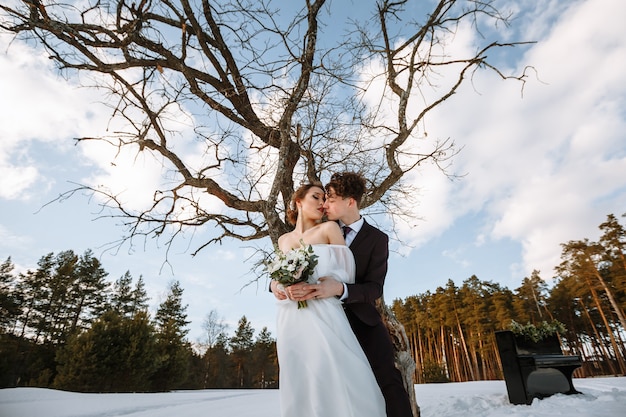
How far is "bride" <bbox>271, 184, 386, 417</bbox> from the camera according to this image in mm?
1652

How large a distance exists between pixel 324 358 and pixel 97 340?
821 inches

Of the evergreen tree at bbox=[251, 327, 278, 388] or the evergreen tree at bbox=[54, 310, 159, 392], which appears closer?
the evergreen tree at bbox=[54, 310, 159, 392]

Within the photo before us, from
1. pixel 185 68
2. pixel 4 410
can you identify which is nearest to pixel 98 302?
pixel 4 410

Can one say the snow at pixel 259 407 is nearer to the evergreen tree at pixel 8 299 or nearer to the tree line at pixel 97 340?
the tree line at pixel 97 340

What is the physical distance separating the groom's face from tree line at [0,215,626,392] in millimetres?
16554

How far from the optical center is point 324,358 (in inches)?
68.2

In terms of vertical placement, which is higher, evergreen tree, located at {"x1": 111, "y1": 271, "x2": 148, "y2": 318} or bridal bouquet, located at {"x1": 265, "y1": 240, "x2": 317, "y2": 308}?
evergreen tree, located at {"x1": 111, "y1": 271, "x2": 148, "y2": 318}

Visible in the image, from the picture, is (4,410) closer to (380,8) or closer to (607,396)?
(380,8)

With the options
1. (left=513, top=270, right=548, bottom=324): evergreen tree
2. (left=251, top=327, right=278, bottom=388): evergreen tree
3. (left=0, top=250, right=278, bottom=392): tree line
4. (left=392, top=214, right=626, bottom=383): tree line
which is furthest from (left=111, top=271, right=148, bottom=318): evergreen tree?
(left=513, top=270, right=548, bottom=324): evergreen tree

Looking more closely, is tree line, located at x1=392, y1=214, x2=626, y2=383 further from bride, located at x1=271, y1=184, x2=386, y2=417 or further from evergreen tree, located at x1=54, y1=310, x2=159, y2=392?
bride, located at x1=271, y1=184, x2=386, y2=417

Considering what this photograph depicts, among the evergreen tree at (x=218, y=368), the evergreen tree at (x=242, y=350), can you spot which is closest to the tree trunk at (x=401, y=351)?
the evergreen tree at (x=218, y=368)

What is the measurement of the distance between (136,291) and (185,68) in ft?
109

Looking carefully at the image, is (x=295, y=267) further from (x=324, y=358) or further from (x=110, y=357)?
(x=110, y=357)

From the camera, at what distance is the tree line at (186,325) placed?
711 inches
